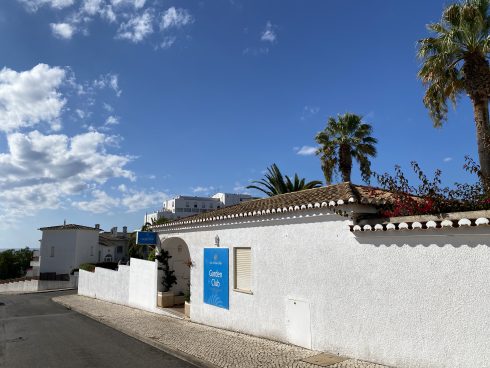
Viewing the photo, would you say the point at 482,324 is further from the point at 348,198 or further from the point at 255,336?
the point at 255,336

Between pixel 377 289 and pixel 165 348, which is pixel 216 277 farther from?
pixel 377 289

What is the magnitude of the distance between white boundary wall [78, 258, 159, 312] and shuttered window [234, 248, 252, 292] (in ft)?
20.7

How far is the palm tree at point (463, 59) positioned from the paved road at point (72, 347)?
454 inches

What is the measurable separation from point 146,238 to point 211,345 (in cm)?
859

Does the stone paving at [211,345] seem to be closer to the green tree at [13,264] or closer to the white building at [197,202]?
the green tree at [13,264]

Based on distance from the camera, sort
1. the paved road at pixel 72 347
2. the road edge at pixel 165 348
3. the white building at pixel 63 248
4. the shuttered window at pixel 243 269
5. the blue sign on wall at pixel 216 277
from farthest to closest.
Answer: the white building at pixel 63 248, the blue sign on wall at pixel 216 277, the shuttered window at pixel 243 269, the paved road at pixel 72 347, the road edge at pixel 165 348

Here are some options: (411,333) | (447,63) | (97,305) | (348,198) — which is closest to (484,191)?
(348,198)

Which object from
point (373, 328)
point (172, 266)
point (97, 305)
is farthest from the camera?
point (97, 305)

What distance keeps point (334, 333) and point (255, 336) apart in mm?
3115

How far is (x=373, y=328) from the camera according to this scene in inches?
311

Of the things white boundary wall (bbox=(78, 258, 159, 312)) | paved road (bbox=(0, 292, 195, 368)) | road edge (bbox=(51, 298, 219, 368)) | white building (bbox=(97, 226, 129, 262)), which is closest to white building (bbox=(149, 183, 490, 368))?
road edge (bbox=(51, 298, 219, 368))

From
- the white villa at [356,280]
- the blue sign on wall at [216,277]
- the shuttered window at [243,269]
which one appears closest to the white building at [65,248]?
the blue sign on wall at [216,277]

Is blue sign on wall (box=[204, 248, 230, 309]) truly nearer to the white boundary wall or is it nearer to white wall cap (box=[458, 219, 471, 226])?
the white boundary wall

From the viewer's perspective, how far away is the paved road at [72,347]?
9.30 m
